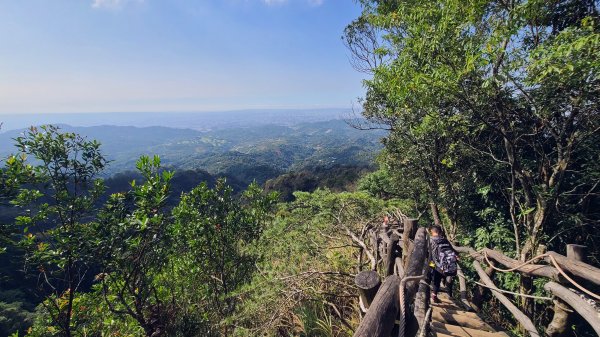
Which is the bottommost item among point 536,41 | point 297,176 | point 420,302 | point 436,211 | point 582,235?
point 297,176

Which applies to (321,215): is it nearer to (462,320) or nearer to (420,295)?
(462,320)

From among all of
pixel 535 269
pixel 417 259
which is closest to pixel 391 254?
pixel 417 259

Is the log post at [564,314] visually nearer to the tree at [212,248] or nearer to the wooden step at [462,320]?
the wooden step at [462,320]

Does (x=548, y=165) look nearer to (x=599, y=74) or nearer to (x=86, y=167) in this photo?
(x=599, y=74)

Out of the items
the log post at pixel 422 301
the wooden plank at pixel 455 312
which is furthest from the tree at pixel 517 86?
the log post at pixel 422 301

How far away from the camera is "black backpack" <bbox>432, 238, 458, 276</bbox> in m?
5.04

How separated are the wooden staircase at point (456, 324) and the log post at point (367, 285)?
134 centimetres

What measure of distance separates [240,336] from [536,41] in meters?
7.61

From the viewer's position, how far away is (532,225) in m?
6.07

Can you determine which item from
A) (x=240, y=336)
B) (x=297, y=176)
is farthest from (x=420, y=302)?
(x=297, y=176)

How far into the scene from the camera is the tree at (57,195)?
14.1 feet

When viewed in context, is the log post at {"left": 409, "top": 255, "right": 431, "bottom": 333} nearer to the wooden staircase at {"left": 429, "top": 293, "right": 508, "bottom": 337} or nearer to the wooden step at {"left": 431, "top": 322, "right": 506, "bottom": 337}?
the wooden staircase at {"left": 429, "top": 293, "right": 508, "bottom": 337}

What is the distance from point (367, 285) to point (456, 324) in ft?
7.53

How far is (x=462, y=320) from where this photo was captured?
162 inches
